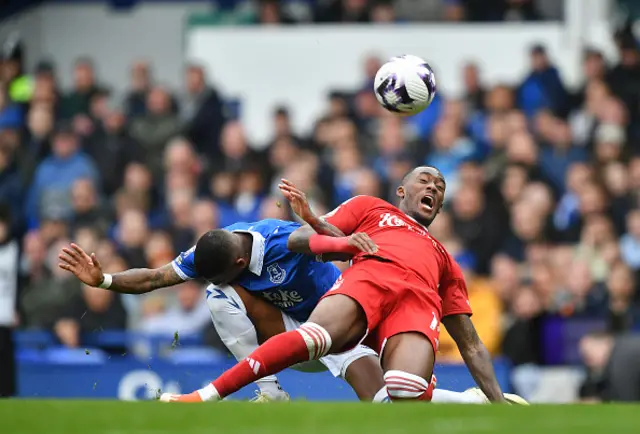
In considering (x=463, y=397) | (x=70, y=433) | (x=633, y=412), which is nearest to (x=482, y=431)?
(x=633, y=412)

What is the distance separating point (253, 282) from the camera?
33.4 ft

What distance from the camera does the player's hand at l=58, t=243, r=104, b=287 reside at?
9820 mm

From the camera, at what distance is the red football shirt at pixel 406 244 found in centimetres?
954

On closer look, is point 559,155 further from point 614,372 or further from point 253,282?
point 253,282

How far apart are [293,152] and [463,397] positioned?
6338mm

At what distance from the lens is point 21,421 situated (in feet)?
22.9

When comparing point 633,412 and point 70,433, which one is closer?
point 70,433

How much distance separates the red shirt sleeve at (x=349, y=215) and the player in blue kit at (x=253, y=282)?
521 millimetres

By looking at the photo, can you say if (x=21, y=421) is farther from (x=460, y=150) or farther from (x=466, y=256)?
(x=460, y=150)

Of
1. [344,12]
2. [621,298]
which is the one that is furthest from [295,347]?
[344,12]

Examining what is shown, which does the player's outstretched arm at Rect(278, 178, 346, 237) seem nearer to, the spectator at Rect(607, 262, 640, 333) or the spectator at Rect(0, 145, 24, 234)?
the spectator at Rect(607, 262, 640, 333)

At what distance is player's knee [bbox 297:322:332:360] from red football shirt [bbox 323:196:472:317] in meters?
0.72

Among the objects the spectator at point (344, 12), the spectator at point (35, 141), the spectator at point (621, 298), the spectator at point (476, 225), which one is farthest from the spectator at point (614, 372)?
the spectator at point (35, 141)

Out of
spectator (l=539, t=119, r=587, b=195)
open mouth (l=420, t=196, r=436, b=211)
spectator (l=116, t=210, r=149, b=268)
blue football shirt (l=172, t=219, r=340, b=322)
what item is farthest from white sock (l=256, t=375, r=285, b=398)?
spectator (l=539, t=119, r=587, b=195)
